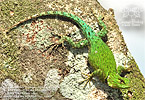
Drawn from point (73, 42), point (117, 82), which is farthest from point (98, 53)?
point (117, 82)

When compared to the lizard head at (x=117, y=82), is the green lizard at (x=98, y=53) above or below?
above

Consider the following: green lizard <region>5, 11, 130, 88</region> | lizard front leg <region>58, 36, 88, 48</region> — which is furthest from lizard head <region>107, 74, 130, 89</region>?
lizard front leg <region>58, 36, 88, 48</region>

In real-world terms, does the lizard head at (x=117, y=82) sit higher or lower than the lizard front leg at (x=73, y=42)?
lower

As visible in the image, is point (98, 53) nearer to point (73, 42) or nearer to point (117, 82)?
point (73, 42)

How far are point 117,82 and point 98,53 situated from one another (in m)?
0.64

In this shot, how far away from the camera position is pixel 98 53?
4.14 m

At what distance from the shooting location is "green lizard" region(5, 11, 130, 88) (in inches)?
157

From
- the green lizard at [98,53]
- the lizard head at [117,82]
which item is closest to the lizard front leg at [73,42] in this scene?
the green lizard at [98,53]

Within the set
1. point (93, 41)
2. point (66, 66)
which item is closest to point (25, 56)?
point (66, 66)

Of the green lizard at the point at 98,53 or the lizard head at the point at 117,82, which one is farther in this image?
the green lizard at the point at 98,53

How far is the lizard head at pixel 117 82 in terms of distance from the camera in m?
3.87

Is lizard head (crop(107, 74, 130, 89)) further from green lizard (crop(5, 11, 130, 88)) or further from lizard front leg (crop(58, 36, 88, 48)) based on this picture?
lizard front leg (crop(58, 36, 88, 48))

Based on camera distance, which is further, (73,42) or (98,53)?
(98,53)

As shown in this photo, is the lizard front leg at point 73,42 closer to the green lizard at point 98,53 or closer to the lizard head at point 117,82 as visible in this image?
the green lizard at point 98,53
